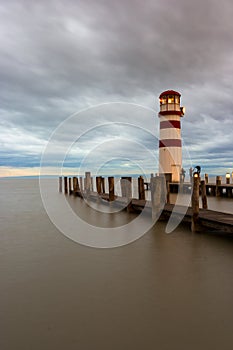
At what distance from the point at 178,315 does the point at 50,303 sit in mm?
1712

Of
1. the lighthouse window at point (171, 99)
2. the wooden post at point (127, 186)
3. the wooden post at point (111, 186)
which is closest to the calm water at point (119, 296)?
the wooden post at point (127, 186)

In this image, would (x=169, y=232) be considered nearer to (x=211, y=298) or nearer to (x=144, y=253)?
(x=144, y=253)

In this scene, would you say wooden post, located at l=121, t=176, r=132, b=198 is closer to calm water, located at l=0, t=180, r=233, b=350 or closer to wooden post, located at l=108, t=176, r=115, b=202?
wooden post, located at l=108, t=176, r=115, b=202

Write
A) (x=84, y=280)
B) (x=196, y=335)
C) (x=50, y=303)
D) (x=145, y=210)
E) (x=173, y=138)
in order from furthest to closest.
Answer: (x=173, y=138)
(x=145, y=210)
(x=84, y=280)
(x=50, y=303)
(x=196, y=335)

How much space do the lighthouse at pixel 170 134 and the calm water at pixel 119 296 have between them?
10.7 metres

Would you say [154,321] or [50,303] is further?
[50,303]

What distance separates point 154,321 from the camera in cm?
334

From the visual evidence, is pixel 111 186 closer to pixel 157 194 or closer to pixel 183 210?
pixel 157 194

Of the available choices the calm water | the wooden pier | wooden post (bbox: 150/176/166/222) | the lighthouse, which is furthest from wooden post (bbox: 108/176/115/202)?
the calm water

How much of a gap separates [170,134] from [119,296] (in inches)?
564

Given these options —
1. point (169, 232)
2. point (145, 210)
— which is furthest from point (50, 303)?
point (145, 210)

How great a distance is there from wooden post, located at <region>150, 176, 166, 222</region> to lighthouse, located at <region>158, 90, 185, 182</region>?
25.9 feet

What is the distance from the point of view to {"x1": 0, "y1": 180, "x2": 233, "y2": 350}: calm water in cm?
303

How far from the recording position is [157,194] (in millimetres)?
9305
